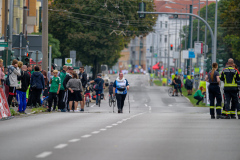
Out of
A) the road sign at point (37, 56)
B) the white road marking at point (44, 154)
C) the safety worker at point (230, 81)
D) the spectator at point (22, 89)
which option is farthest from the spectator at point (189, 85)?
the white road marking at point (44, 154)

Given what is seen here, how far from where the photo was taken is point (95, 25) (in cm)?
6638

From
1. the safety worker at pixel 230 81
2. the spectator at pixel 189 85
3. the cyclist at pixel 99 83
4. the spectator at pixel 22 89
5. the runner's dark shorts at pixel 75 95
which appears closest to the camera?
the safety worker at pixel 230 81

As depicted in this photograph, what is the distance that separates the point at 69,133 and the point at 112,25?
51.7 metres

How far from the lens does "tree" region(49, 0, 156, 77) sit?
65188 mm

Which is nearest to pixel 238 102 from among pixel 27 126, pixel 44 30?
pixel 27 126

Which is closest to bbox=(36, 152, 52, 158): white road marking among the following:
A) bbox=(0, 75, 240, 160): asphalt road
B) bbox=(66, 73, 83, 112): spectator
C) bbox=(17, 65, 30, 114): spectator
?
bbox=(0, 75, 240, 160): asphalt road

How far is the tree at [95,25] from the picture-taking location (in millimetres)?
65188

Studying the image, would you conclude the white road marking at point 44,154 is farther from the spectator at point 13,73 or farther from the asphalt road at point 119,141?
the spectator at point 13,73

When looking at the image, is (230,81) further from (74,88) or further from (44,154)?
(44,154)

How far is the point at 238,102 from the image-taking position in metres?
20.2

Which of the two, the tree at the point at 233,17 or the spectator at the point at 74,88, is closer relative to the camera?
the spectator at the point at 74,88

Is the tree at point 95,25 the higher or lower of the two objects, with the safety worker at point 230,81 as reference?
higher

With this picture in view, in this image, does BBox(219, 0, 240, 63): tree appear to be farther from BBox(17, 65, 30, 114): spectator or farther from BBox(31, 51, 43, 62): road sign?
BBox(17, 65, 30, 114): spectator

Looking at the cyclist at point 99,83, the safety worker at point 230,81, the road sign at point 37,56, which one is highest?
the road sign at point 37,56
